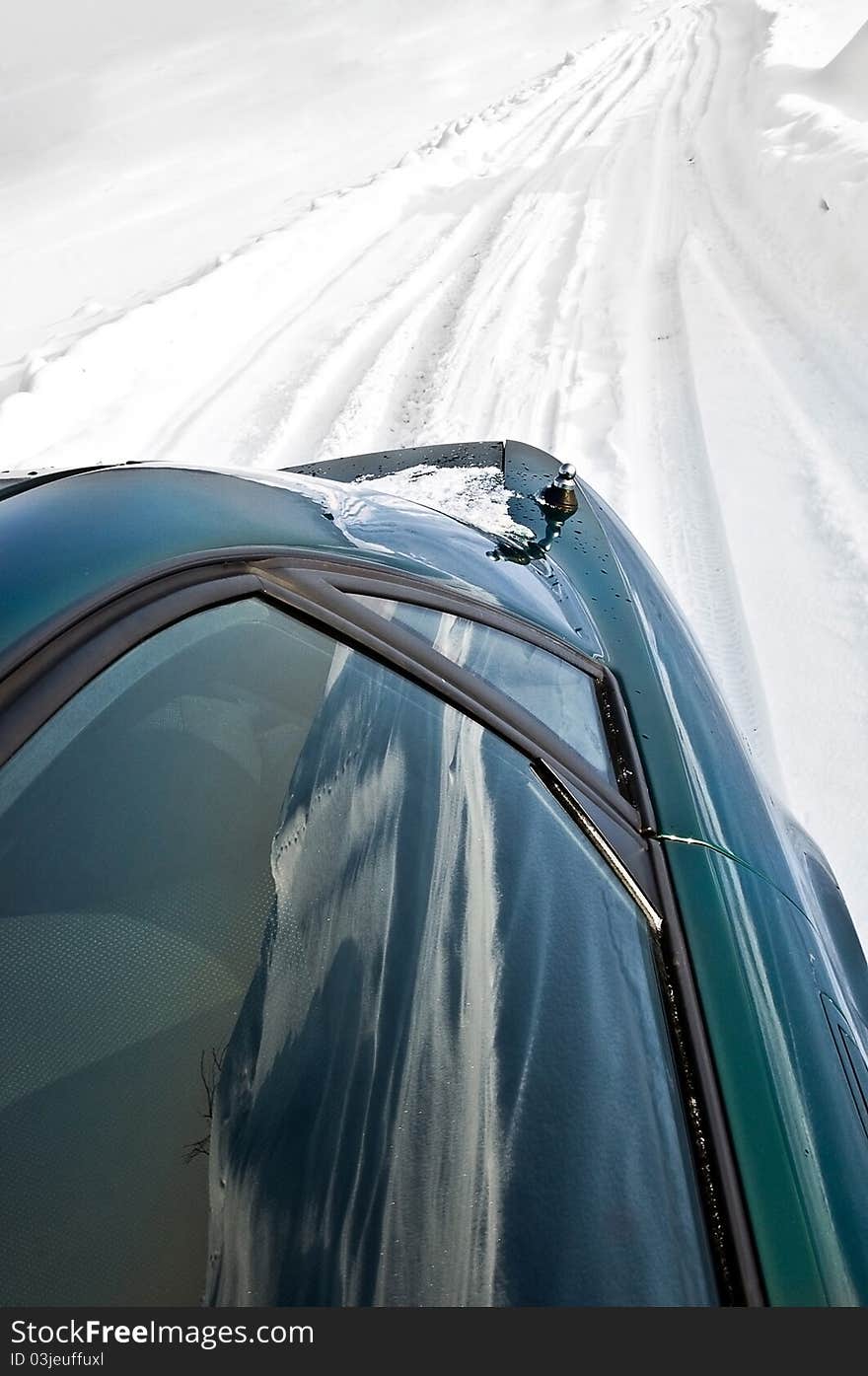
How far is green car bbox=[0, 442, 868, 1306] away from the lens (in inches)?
32.8

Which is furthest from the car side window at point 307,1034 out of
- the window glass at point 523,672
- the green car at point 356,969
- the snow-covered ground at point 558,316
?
the snow-covered ground at point 558,316

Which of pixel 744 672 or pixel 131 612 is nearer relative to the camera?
pixel 131 612

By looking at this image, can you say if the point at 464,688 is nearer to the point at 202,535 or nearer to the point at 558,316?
the point at 202,535

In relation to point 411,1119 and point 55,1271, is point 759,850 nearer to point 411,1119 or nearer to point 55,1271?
point 411,1119

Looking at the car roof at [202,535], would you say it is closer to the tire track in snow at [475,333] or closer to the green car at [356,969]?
the green car at [356,969]

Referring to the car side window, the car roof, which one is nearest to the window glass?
the car roof

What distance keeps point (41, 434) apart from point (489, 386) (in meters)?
2.70

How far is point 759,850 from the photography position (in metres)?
1.44

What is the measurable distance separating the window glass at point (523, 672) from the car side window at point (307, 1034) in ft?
0.82

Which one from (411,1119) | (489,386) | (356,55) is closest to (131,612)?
(411,1119)

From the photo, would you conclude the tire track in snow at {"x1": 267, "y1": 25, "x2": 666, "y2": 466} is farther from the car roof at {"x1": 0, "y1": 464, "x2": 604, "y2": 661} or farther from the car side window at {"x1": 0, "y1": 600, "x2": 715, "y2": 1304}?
the car side window at {"x1": 0, "y1": 600, "x2": 715, "y2": 1304}

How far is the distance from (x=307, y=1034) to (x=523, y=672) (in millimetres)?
790

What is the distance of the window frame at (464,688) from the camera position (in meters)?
0.90

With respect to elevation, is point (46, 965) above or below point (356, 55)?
below
